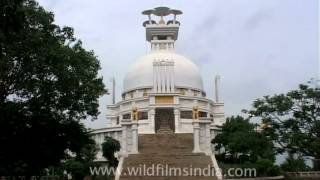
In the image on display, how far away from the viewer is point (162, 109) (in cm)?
4138

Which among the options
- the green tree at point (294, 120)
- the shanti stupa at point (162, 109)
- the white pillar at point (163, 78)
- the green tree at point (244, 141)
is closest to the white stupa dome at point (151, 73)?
the shanti stupa at point (162, 109)

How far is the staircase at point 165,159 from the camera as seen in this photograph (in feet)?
77.4

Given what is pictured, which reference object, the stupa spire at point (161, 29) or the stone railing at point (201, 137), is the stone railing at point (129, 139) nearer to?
the stone railing at point (201, 137)

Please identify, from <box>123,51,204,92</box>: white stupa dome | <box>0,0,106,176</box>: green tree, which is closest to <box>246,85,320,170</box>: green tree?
<box>0,0,106,176</box>: green tree

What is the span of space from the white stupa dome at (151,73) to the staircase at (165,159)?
53.4 feet

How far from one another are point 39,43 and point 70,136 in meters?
4.26

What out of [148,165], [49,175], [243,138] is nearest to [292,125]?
[243,138]

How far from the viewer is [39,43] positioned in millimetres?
18766

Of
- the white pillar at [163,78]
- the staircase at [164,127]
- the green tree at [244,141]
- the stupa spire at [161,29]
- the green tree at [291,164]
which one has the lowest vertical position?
the green tree at [291,164]

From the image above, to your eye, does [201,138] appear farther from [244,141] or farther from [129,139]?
[244,141]

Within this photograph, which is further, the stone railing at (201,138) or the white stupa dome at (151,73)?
the white stupa dome at (151,73)

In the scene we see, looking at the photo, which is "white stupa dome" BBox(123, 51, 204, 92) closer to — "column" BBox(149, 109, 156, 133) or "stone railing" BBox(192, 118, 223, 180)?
"column" BBox(149, 109, 156, 133)

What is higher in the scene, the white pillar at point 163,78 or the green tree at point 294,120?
the white pillar at point 163,78

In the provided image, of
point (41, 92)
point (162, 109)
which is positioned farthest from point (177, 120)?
point (41, 92)
